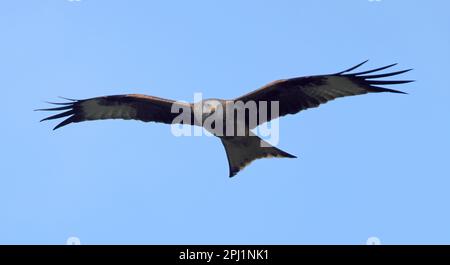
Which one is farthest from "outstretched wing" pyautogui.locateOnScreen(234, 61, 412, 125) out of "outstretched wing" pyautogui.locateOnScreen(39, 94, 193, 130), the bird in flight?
"outstretched wing" pyautogui.locateOnScreen(39, 94, 193, 130)

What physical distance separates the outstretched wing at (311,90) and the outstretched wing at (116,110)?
1456 millimetres

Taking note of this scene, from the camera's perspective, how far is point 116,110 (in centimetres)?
1290

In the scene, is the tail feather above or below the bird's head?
below

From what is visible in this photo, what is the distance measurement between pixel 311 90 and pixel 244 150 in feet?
4.33

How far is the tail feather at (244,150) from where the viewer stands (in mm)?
12086

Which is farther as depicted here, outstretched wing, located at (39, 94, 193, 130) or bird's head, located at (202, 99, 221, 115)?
outstretched wing, located at (39, 94, 193, 130)

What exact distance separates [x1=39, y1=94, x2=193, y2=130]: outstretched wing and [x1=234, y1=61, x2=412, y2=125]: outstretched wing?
4.78 ft

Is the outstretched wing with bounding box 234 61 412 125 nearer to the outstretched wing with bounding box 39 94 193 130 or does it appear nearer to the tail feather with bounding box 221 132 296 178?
the tail feather with bounding box 221 132 296 178

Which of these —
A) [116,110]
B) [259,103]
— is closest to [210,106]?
[259,103]

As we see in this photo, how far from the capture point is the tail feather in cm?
1209

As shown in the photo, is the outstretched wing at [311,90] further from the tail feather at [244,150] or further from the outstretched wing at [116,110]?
the outstretched wing at [116,110]

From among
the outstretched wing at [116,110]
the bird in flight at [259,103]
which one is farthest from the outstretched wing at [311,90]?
the outstretched wing at [116,110]
